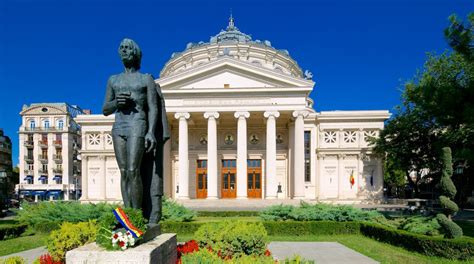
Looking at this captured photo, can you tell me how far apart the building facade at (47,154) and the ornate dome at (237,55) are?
1058 inches

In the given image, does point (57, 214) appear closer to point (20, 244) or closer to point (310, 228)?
point (20, 244)

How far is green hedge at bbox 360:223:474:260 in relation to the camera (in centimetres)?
1135

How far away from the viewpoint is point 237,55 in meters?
50.6

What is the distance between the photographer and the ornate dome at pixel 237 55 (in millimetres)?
51303

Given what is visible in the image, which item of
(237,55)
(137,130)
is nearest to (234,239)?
(137,130)

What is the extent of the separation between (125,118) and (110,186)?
1610 inches

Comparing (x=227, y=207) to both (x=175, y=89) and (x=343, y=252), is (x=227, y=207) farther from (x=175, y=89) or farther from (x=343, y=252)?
(x=343, y=252)

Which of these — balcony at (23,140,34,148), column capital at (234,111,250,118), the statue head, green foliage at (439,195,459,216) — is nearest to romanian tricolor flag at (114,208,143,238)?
the statue head

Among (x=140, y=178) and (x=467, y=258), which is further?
(x=467, y=258)

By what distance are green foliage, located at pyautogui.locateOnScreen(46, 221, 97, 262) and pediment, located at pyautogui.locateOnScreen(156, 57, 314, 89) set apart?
95.5ft

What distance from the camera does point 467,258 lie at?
11.2m

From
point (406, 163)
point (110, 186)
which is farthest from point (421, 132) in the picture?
point (110, 186)

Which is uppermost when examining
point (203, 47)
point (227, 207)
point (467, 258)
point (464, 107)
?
point (203, 47)

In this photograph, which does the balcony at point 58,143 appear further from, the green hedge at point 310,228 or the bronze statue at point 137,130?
the bronze statue at point 137,130
